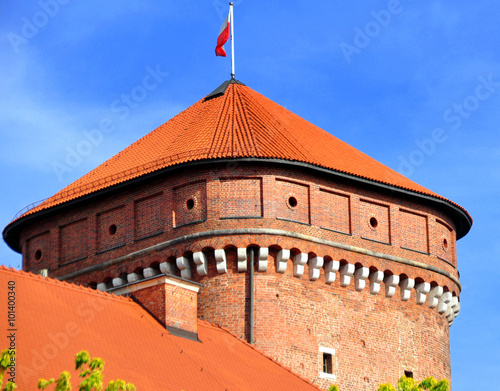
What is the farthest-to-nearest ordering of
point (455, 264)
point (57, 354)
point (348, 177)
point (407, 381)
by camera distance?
point (455, 264) → point (348, 177) → point (407, 381) → point (57, 354)

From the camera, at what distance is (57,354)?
25078 millimetres

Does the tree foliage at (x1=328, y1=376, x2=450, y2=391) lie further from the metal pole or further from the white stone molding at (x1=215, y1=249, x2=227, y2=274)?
the white stone molding at (x1=215, y1=249, x2=227, y2=274)

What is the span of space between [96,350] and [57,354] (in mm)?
1393

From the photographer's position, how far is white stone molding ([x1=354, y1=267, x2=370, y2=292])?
35.2 m

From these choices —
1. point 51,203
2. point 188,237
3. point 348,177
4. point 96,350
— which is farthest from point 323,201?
point 96,350

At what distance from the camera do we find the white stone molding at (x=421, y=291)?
36.5 metres

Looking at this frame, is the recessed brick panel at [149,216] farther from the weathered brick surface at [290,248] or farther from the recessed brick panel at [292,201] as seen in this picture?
the recessed brick panel at [292,201]

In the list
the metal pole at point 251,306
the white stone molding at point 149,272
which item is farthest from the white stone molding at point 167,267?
the metal pole at point 251,306

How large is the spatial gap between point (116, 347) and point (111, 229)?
366 inches

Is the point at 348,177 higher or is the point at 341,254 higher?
the point at 348,177

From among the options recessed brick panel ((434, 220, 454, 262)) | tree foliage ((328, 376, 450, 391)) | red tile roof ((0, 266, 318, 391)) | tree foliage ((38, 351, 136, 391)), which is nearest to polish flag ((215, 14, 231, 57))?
recessed brick panel ((434, 220, 454, 262))

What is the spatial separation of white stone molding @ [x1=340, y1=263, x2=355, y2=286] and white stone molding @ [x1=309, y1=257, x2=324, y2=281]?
0.86 m

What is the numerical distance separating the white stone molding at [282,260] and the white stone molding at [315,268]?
85cm

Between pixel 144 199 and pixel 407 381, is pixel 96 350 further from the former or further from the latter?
pixel 144 199
